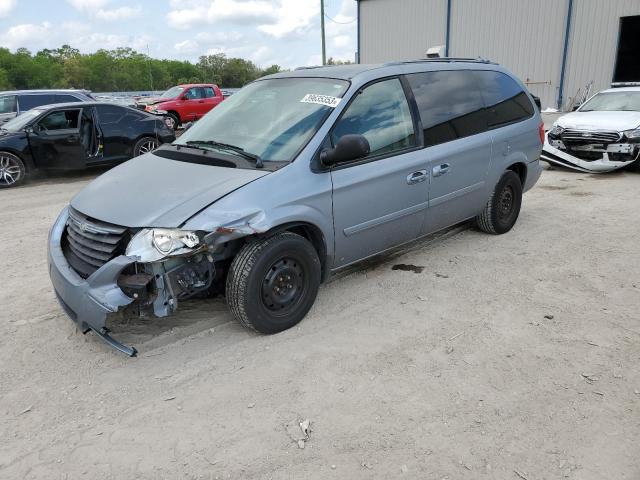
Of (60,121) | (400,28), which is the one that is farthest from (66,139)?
(400,28)

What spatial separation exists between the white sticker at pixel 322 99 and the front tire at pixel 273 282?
3.47 feet

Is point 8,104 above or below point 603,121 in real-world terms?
above

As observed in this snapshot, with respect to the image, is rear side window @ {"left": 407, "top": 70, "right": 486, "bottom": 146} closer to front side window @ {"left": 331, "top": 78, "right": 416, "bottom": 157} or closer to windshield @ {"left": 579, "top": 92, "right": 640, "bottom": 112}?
front side window @ {"left": 331, "top": 78, "right": 416, "bottom": 157}

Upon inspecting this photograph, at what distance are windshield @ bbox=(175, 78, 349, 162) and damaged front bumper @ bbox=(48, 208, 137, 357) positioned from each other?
4.25ft

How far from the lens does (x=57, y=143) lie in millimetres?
9383

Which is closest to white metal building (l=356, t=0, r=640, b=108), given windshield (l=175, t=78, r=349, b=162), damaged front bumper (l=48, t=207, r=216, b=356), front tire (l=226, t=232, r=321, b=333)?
windshield (l=175, t=78, r=349, b=162)

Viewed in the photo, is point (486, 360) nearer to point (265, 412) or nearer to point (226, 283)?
point (265, 412)

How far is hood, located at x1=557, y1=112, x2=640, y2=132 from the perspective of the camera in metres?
8.82

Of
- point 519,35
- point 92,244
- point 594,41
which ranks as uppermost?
point 519,35

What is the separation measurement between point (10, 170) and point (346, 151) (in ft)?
26.7

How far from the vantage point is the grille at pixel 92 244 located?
316 centimetres

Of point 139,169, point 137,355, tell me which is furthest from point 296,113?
point 137,355

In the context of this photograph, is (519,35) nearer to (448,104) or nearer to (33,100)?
(33,100)

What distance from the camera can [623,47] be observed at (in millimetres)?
20984
